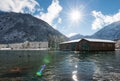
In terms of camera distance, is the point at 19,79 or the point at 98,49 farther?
the point at 98,49

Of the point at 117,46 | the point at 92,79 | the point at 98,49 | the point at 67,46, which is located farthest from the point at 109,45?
the point at 92,79

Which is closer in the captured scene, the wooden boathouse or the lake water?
the lake water

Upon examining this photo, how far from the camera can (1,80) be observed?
19.3m

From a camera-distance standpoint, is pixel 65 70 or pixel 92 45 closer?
pixel 65 70

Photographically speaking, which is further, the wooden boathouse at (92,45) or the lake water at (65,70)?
the wooden boathouse at (92,45)

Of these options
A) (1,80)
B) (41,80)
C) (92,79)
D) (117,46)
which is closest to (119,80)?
(92,79)

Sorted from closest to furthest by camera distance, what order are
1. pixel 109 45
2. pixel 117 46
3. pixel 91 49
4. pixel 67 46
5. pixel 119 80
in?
pixel 119 80 → pixel 91 49 → pixel 109 45 → pixel 67 46 → pixel 117 46

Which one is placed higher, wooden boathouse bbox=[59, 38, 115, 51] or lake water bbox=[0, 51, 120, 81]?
wooden boathouse bbox=[59, 38, 115, 51]

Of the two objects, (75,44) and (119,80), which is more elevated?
(75,44)

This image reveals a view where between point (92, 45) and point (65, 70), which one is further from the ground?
point (92, 45)

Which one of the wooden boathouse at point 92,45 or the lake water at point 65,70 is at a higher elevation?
the wooden boathouse at point 92,45

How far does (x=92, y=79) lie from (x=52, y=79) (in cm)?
514

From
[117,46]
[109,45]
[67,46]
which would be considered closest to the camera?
[109,45]

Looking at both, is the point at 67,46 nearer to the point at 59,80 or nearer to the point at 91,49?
the point at 91,49
